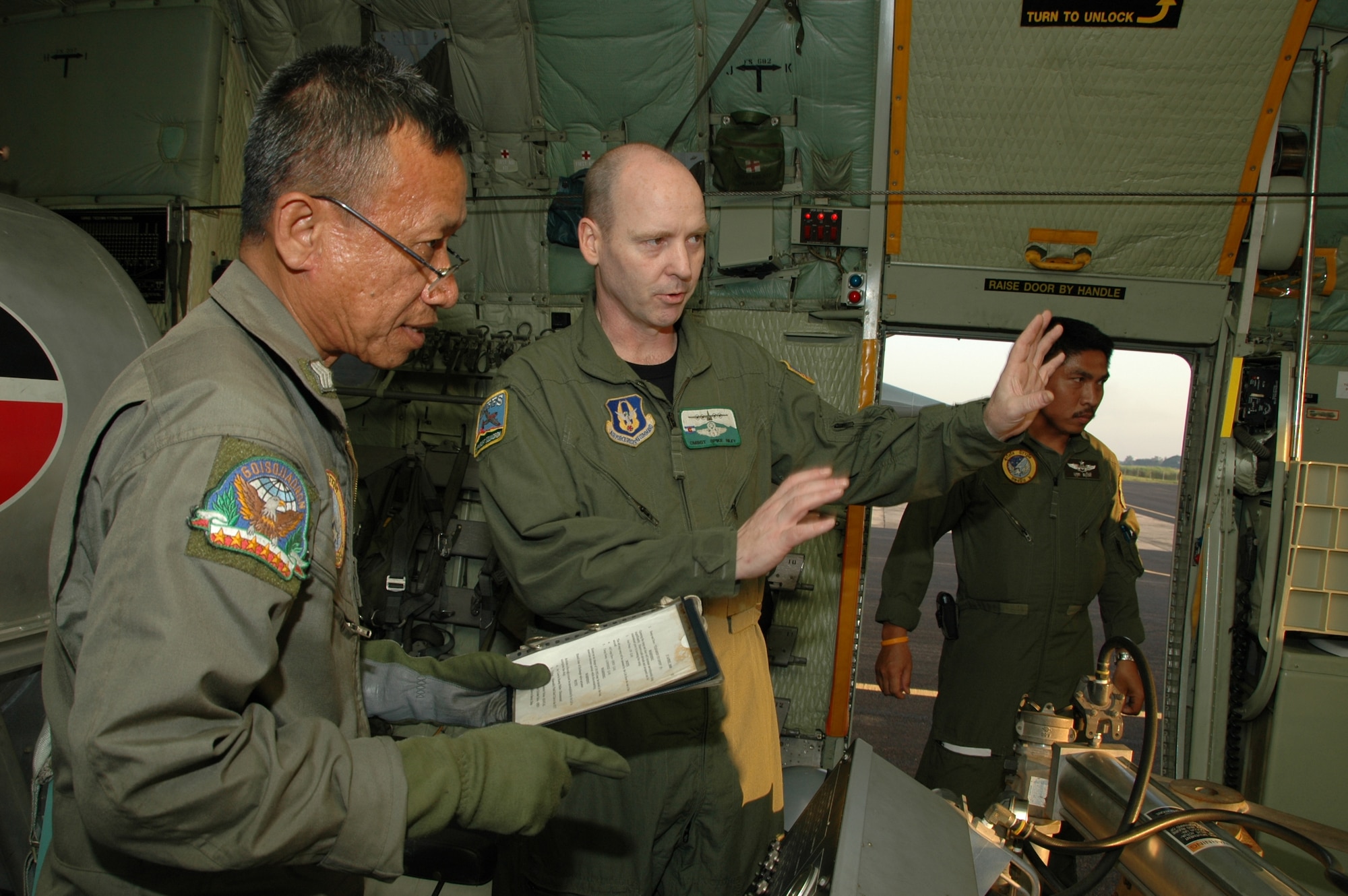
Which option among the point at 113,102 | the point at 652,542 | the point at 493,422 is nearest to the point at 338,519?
the point at 652,542

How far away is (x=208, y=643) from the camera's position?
79 centimetres

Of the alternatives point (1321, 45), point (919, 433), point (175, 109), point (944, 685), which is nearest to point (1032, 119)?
point (1321, 45)

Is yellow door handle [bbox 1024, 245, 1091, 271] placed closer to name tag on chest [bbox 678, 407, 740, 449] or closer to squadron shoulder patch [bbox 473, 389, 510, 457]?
name tag on chest [bbox 678, 407, 740, 449]

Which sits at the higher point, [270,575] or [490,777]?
[270,575]

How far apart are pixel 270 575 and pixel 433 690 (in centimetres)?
71

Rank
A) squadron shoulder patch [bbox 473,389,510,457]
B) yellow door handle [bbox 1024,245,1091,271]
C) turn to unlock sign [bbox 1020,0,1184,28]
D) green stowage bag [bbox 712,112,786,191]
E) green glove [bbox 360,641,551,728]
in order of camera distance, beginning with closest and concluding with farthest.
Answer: green glove [bbox 360,641,551,728] < squadron shoulder patch [bbox 473,389,510,457] < turn to unlock sign [bbox 1020,0,1184,28] < yellow door handle [bbox 1024,245,1091,271] < green stowage bag [bbox 712,112,786,191]

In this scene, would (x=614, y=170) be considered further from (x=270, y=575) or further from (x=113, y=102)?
(x=113, y=102)

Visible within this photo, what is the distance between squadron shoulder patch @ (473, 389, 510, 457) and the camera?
1.90 metres

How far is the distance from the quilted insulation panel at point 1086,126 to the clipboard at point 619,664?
8.65ft

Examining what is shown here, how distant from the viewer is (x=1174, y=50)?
2.90 meters

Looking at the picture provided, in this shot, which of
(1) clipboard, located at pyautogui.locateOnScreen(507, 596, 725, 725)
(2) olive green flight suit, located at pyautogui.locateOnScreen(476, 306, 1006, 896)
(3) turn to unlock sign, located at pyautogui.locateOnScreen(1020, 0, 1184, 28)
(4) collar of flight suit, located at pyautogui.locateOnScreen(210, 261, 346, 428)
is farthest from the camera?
(3) turn to unlock sign, located at pyautogui.locateOnScreen(1020, 0, 1184, 28)

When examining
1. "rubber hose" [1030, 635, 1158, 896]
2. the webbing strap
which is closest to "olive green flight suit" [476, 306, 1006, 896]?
"rubber hose" [1030, 635, 1158, 896]

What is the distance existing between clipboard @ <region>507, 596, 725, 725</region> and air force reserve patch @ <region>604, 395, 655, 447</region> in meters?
0.55

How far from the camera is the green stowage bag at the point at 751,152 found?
3.61 meters
